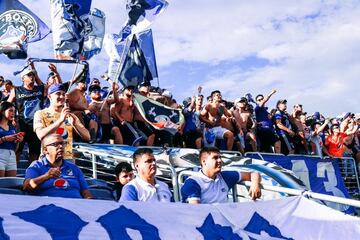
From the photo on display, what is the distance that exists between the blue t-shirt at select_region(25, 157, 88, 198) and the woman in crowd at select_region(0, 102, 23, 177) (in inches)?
57.6

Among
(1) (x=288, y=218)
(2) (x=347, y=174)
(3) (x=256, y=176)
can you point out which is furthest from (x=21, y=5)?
(2) (x=347, y=174)

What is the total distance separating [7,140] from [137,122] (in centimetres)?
327

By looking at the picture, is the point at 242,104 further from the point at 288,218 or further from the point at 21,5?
the point at 288,218

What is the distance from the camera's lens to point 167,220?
4.04m

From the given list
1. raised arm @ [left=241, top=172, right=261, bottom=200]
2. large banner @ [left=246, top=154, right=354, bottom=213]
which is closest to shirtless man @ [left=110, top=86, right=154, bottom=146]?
large banner @ [left=246, top=154, right=354, bottom=213]

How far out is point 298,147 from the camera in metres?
12.7

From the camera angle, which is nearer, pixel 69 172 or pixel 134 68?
pixel 69 172

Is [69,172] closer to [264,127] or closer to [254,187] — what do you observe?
Result: [254,187]

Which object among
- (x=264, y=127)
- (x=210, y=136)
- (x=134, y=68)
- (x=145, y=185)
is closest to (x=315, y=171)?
(x=264, y=127)

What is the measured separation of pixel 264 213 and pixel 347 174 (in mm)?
7500

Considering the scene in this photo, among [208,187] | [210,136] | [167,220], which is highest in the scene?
[210,136]

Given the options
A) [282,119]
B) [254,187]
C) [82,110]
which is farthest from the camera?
[282,119]

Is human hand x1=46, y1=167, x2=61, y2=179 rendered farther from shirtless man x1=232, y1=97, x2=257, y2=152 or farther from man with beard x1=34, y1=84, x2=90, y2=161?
shirtless man x1=232, y1=97, x2=257, y2=152

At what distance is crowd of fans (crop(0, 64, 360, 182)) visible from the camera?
20.0ft
